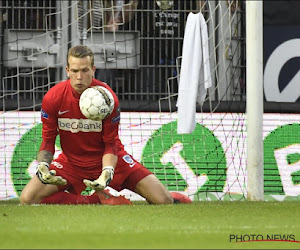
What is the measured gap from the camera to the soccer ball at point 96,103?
8102 mm

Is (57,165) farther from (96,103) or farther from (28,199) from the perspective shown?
(96,103)

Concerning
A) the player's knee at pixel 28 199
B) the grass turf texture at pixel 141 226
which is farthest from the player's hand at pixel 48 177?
the player's knee at pixel 28 199

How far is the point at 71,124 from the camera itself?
8555mm

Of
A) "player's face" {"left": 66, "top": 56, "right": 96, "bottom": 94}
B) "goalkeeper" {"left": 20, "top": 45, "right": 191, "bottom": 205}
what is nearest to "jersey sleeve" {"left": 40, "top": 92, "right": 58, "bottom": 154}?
"goalkeeper" {"left": 20, "top": 45, "right": 191, "bottom": 205}

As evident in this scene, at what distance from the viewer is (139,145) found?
10.6 meters

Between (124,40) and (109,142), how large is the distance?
12.4ft

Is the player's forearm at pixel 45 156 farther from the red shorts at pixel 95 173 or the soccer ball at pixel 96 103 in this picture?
the soccer ball at pixel 96 103

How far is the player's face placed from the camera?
8.27 meters

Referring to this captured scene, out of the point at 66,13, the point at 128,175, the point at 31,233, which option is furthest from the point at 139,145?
the point at 31,233

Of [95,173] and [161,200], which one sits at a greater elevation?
[95,173]

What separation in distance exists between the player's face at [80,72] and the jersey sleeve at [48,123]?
0.29 meters

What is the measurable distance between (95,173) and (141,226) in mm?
2855

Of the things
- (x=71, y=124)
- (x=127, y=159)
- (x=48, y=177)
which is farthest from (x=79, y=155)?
(x=48, y=177)

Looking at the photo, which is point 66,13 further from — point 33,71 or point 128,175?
point 128,175
